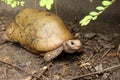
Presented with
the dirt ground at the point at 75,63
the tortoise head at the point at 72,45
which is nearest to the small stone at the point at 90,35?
the dirt ground at the point at 75,63

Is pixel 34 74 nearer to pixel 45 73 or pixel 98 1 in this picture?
pixel 45 73

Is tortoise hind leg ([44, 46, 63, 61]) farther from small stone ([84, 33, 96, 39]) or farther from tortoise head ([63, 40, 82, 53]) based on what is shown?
small stone ([84, 33, 96, 39])

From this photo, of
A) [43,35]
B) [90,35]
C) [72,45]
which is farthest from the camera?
[90,35]

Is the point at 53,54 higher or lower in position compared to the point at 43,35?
lower

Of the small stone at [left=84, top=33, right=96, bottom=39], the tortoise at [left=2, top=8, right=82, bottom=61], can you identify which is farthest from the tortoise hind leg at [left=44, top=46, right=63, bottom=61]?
the small stone at [left=84, top=33, right=96, bottom=39]

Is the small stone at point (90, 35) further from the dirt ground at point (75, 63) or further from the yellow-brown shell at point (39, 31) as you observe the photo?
the yellow-brown shell at point (39, 31)

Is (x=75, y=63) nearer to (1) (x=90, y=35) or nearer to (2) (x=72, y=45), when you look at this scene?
(2) (x=72, y=45)

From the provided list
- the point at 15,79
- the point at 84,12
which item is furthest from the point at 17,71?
the point at 84,12

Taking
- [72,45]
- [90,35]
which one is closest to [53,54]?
[72,45]
